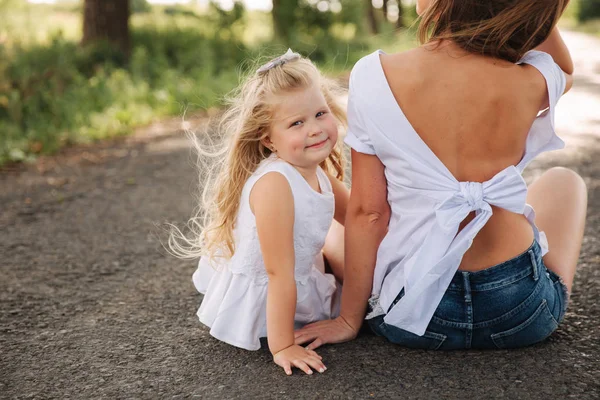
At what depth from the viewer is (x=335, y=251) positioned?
8.96ft

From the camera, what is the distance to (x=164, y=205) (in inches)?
184

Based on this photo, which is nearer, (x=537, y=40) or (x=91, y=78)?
(x=537, y=40)

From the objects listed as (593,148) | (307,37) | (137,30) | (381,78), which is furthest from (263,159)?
(307,37)

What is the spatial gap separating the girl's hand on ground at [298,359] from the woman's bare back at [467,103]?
2.49ft

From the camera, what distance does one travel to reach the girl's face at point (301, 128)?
7.72 ft

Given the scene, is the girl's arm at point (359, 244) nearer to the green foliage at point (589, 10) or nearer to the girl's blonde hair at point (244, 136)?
the girl's blonde hair at point (244, 136)

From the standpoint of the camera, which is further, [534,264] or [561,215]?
[561,215]

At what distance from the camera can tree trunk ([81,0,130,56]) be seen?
9883mm

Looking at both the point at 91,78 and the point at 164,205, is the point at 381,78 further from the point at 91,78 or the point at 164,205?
the point at 91,78

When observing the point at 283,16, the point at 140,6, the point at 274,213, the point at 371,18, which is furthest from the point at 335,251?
the point at 371,18

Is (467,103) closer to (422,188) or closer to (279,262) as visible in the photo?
(422,188)

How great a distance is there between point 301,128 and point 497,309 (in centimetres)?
→ 88

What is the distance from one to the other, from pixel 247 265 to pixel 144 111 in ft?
19.1

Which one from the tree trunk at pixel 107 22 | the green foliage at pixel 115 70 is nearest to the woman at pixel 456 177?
the green foliage at pixel 115 70
